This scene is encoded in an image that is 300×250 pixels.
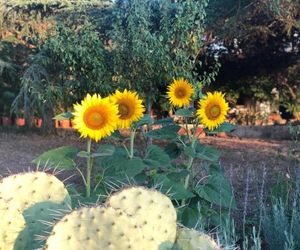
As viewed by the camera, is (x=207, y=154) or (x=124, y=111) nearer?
(x=124, y=111)

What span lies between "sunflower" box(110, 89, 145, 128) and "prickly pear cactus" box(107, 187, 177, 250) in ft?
3.46

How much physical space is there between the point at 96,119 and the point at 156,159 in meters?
0.76

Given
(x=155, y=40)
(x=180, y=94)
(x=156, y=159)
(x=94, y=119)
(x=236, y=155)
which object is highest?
(x=155, y=40)

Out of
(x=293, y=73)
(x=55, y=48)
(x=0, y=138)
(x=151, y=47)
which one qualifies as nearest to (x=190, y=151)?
(x=151, y=47)

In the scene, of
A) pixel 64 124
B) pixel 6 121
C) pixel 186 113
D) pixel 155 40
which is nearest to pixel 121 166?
pixel 186 113

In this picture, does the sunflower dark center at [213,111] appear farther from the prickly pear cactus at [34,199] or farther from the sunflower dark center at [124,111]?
the prickly pear cactus at [34,199]

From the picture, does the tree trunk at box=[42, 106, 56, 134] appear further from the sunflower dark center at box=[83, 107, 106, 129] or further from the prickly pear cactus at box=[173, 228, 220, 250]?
the prickly pear cactus at box=[173, 228, 220, 250]

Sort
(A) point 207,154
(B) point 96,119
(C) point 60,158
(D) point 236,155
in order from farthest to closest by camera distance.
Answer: (D) point 236,155 → (A) point 207,154 → (C) point 60,158 → (B) point 96,119

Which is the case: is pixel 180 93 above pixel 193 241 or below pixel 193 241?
above

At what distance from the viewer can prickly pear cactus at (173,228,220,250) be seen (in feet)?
5.48

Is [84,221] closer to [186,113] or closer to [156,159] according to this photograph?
[156,159]

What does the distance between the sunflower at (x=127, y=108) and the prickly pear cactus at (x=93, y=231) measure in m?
1.30

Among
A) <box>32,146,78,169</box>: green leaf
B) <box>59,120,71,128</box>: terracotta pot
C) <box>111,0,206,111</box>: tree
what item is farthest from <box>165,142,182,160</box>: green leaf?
<box>59,120,71,128</box>: terracotta pot

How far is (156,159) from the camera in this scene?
3037mm
